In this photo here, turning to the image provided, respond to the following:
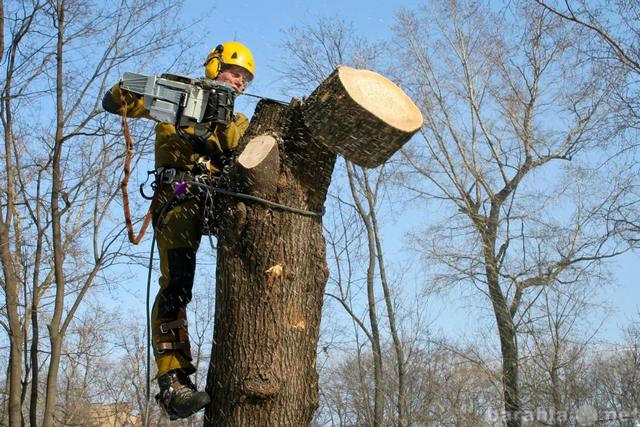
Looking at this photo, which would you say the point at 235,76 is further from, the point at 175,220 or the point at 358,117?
the point at 358,117

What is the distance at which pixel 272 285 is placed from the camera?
2.76m

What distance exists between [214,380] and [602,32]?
7.57 metres

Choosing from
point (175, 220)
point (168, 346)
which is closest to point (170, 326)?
point (168, 346)

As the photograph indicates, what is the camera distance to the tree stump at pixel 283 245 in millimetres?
2693

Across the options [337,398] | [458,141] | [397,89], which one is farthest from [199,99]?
[337,398]

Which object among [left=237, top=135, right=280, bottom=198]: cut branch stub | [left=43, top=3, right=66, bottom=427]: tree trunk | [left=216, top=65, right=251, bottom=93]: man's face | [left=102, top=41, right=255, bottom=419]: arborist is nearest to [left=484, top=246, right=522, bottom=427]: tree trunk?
[left=43, top=3, right=66, bottom=427]: tree trunk

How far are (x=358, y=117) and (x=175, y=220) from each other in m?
1.14

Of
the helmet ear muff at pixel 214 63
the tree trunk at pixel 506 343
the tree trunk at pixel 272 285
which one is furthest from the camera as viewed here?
the tree trunk at pixel 506 343

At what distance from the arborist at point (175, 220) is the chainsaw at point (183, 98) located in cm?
5

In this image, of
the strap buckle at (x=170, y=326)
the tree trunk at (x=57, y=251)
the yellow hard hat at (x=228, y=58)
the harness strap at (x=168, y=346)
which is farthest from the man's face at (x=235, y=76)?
the tree trunk at (x=57, y=251)

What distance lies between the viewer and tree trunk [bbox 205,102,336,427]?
8.80 ft

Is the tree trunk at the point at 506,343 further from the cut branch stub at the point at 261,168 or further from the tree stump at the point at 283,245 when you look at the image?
the cut branch stub at the point at 261,168

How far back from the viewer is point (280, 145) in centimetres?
292

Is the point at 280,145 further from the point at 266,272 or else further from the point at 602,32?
the point at 602,32
